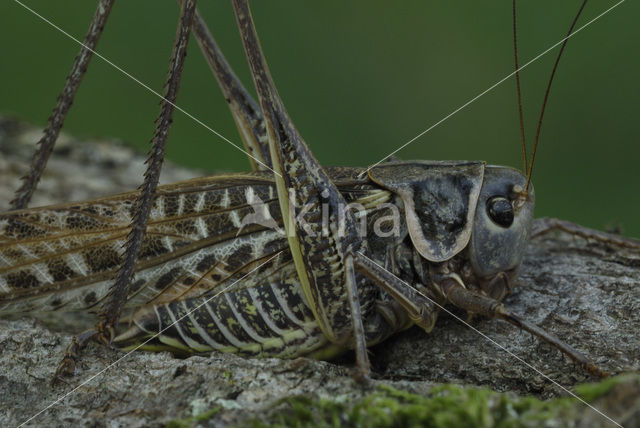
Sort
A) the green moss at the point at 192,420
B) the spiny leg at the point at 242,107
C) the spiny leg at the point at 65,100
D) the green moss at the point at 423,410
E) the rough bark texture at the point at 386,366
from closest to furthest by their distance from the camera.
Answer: the green moss at the point at 423,410 < the green moss at the point at 192,420 < the rough bark texture at the point at 386,366 < the spiny leg at the point at 65,100 < the spiny leg at the point at 242,107

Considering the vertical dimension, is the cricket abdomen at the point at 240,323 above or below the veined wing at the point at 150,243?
below

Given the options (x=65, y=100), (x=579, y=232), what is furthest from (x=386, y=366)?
(x=65, y=100)

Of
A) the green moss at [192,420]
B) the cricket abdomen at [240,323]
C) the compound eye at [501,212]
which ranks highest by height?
the compound eye at [501,212]

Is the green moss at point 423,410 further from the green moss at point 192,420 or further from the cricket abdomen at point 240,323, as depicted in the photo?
the cricket abdomen at point 240,323

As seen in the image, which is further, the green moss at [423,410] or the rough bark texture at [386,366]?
the rough bark texture at [386,366]

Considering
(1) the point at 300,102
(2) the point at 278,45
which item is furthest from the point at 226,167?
(2) the point at 278,45

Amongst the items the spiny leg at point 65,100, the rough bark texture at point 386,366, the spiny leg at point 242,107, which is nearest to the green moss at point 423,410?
the rough bark texture at point 386,366

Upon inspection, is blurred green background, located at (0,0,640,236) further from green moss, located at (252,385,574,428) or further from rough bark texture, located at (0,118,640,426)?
green moss, located at (252,385,574,428)
